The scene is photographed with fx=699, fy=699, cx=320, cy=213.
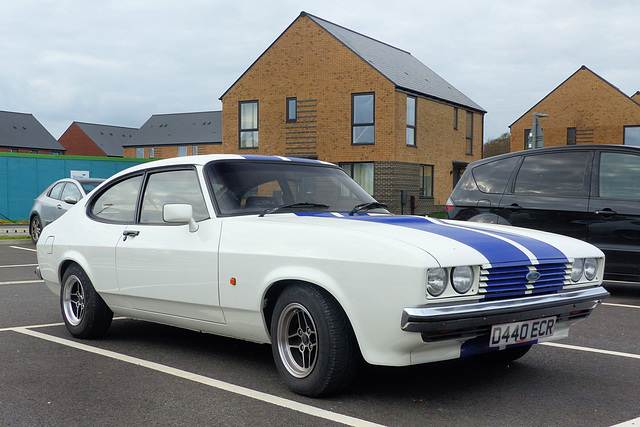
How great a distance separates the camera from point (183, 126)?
7888 cm

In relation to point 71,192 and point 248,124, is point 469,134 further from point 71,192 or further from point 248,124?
point 71,192

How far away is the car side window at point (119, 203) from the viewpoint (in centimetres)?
580

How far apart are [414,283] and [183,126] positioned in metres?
77.6

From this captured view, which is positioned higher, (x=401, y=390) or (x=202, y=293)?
(x=202, y=293)

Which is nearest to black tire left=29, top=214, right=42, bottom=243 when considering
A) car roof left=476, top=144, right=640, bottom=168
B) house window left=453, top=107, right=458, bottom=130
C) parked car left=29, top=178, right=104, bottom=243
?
parked car left=29, top=178, right=104, bottom=243

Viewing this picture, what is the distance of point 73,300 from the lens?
621cm

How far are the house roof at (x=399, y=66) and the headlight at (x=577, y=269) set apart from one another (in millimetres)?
24543

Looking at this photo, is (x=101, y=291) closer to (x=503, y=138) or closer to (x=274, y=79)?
(x=274, y=79)

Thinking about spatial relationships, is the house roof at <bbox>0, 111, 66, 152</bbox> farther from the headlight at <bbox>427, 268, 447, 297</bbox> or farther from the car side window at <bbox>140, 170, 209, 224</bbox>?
the headlight at <bbox>427, 268, 447, 297</bbox>

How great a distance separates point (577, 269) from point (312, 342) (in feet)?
5.76

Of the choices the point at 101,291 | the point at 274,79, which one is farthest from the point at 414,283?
the point at 274,79

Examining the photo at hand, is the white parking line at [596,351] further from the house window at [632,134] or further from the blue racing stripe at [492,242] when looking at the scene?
the house window at [632,134]

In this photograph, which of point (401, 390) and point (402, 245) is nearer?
point (402, 245)

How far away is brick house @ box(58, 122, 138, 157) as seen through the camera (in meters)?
85.9
